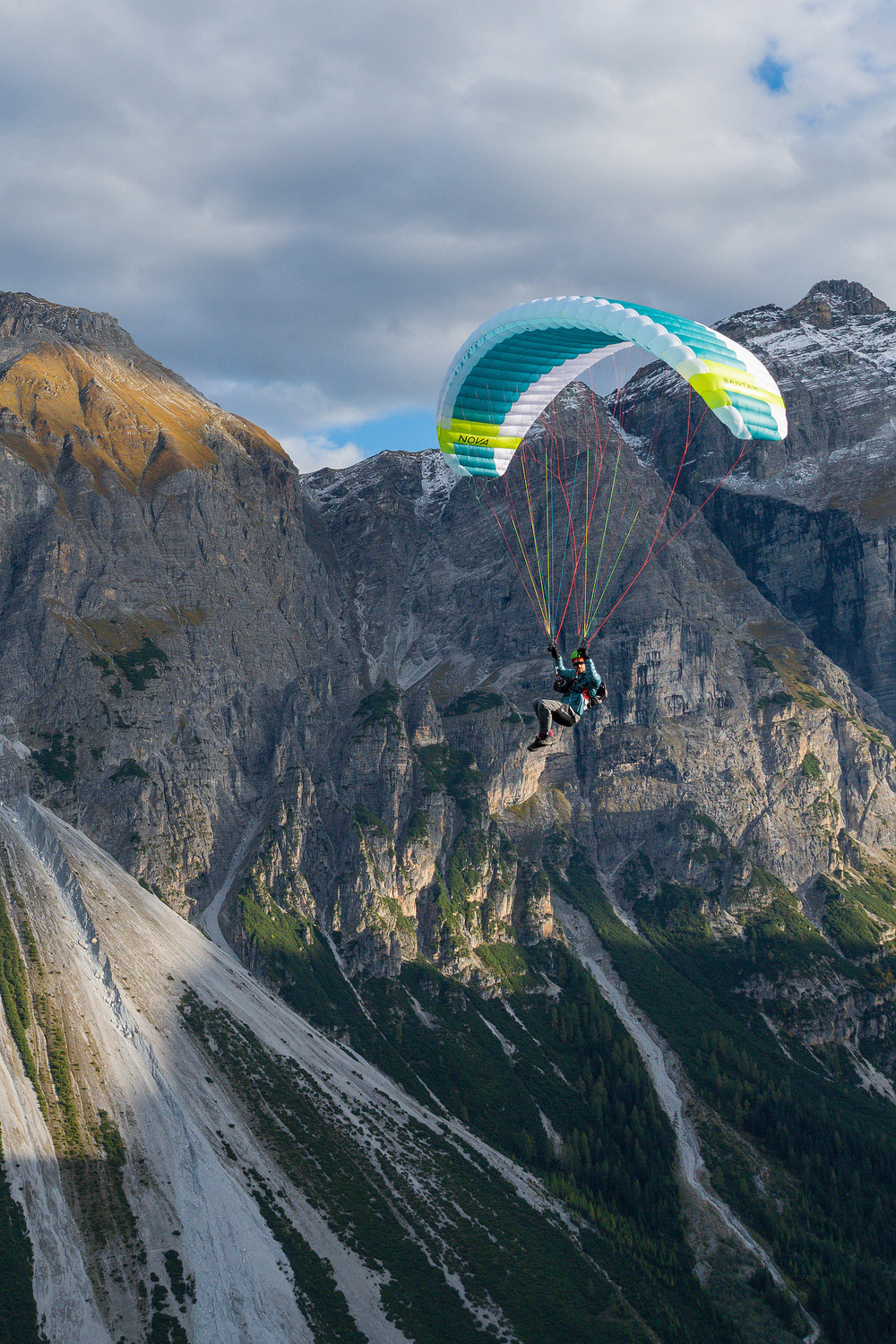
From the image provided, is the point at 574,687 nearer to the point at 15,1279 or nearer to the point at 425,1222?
the point at 15,1279

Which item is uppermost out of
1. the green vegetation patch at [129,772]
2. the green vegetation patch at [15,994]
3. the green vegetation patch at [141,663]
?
the green vegetation patch at [141,663]

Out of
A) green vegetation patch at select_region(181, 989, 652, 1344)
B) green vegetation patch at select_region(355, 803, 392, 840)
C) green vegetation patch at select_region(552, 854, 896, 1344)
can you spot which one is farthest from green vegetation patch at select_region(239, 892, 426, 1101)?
green vegetation patch at select_region(552, 854, 896, 1344)

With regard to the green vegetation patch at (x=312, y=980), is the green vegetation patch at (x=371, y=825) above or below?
above

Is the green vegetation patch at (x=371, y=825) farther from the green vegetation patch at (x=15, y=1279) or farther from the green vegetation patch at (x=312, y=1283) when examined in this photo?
the green vegetation patch at (x=15, y=1279)

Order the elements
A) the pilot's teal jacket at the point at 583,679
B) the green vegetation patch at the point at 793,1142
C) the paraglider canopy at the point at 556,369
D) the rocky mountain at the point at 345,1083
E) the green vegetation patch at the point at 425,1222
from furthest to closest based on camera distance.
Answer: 1. the green vegetation patch at the point at 793,1142
2. the green vegetation patch at the point at 425,1222
3. the rocky mountain at the point at 345,1083
4. the paraglider canopy at the point at 556,369
5. the pilot's teal jacket at the point at 583,679

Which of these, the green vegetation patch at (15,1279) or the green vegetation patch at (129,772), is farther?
the green vegetation patch at (129,772)

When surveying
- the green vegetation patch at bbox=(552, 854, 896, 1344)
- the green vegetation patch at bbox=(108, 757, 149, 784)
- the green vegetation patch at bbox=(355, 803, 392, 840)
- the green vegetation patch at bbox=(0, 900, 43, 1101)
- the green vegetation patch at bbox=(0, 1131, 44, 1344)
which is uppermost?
the green vegetation patch at bbox=(108, 757, 149, 784)

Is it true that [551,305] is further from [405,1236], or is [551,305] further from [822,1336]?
[822,1336]

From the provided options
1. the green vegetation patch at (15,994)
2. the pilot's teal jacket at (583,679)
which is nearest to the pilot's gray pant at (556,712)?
the pilot's teal jacket at (583,679)

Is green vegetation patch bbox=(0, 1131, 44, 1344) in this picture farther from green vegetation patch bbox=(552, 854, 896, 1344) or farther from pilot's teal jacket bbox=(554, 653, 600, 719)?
green vegetation patch bbox=(552, 854, 896, 1344)

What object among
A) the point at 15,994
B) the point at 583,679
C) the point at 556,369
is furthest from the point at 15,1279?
the point at 556,369
